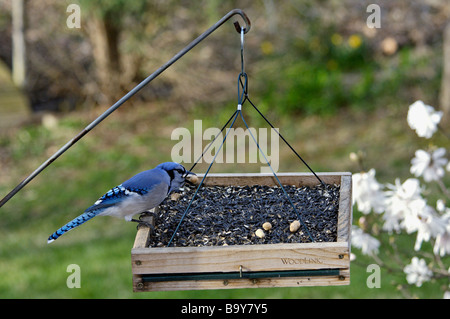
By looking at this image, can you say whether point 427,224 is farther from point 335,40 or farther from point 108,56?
point 108,56

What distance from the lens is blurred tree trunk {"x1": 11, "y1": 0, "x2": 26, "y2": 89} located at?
28.2 ft

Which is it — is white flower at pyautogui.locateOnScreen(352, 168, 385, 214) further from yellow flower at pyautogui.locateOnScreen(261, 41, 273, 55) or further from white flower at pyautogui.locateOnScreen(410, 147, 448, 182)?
yellow flower at pyautogui.locateOnScreen(261, 41, 273, 55)

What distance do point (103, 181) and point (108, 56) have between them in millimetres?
2092

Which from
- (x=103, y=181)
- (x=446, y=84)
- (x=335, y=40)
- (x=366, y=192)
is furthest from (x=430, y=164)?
(x=335, y=40)

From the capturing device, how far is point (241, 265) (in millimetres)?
2496

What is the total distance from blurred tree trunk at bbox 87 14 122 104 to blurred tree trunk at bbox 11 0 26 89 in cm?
91

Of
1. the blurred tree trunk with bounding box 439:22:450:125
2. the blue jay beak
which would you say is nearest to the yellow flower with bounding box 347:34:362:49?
the blurred tree trunk with bounding box 439:22:450:125

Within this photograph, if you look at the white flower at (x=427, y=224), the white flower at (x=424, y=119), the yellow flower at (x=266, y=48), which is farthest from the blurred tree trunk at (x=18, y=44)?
the white flower at (x=427, y=224)

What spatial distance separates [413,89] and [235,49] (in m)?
2.34

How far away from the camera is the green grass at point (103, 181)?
5242 mm

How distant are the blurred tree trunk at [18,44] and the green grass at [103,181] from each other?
3.34 feet

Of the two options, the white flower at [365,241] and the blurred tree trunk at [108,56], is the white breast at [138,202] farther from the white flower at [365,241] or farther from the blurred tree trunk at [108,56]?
the blurred tree trunk at [108,56]

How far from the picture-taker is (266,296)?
505cm
